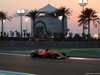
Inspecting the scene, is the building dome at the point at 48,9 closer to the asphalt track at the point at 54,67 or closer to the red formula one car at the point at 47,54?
the red formula one car at the point at 47,54

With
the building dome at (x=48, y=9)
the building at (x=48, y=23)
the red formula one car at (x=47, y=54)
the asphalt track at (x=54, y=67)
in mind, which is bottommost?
the asphalt track at (x=54, y=67)

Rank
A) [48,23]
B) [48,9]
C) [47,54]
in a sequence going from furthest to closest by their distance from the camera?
1. [48,23]
2. [48,9]
3. [47,54]

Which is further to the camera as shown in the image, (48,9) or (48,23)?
(48,23)

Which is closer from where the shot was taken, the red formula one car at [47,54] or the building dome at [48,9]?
the red formula one car at [47,54]

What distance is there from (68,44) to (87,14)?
4061 centimetres

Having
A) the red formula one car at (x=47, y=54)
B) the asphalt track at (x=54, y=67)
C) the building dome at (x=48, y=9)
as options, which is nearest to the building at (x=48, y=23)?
Answer: the building dome at (x=48, y=9)

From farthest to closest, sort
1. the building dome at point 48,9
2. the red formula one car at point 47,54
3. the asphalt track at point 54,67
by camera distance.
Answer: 1. the building dome at point 48,9
2. the red formula one car at point 47,54
3. the asphalt track at point 54,67

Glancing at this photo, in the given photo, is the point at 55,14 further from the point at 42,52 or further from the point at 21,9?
the point at 42,52

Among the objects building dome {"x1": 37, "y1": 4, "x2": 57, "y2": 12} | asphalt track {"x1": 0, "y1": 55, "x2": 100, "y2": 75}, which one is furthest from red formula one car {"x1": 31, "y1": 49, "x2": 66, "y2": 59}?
building dome {"x1": 37, "y1": 4, "x2": 57, "y2": 12}

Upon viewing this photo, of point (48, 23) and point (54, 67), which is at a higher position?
point (48, 23)

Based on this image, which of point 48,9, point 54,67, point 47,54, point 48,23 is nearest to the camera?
point 54,67

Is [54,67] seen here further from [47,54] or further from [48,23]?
[48,23]

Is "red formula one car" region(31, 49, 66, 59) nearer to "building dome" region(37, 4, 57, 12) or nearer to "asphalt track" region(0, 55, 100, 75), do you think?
"asphalt track" region(0, 55, 100, 75)

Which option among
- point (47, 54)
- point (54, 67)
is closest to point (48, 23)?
point (47, 54)
